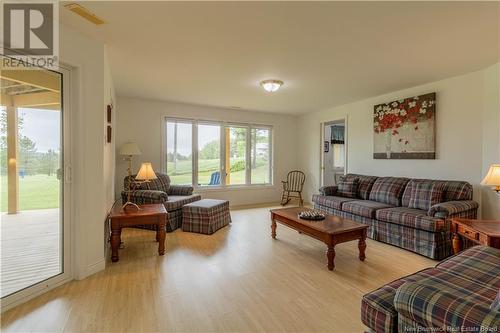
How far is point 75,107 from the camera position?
2.39m

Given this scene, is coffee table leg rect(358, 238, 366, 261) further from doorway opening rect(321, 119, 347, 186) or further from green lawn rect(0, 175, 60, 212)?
doorway opening rect(321, 119, 347, 186)

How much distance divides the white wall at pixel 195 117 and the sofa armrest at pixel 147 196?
3.37ft

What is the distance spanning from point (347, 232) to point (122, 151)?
3.87 m

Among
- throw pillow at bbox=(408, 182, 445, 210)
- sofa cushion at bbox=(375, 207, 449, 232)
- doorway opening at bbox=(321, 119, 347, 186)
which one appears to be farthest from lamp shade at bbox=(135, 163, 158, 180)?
doorway opening at bbox=(321, 119, 347, 186)

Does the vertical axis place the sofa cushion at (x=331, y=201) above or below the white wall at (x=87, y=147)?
below

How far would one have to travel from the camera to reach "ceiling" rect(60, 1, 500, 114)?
1986 millimetres

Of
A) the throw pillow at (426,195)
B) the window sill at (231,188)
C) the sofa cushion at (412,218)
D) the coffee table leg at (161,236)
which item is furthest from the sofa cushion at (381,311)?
the window sill at (231,188)

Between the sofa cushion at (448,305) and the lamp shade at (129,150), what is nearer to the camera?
the sofa cushion at (448,305)

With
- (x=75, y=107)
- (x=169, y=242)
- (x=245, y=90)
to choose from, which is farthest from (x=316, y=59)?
(x=169, y=242)

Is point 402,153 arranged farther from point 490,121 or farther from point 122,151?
point 122,151

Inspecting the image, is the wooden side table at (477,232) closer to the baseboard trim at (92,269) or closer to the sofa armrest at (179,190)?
the baseboard trim at (92,269)

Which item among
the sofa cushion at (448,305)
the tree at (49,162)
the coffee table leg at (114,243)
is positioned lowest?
the coffee table leg at (114,243)

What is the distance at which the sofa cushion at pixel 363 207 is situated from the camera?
368cm

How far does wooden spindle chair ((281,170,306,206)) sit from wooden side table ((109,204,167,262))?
3.81 metres
